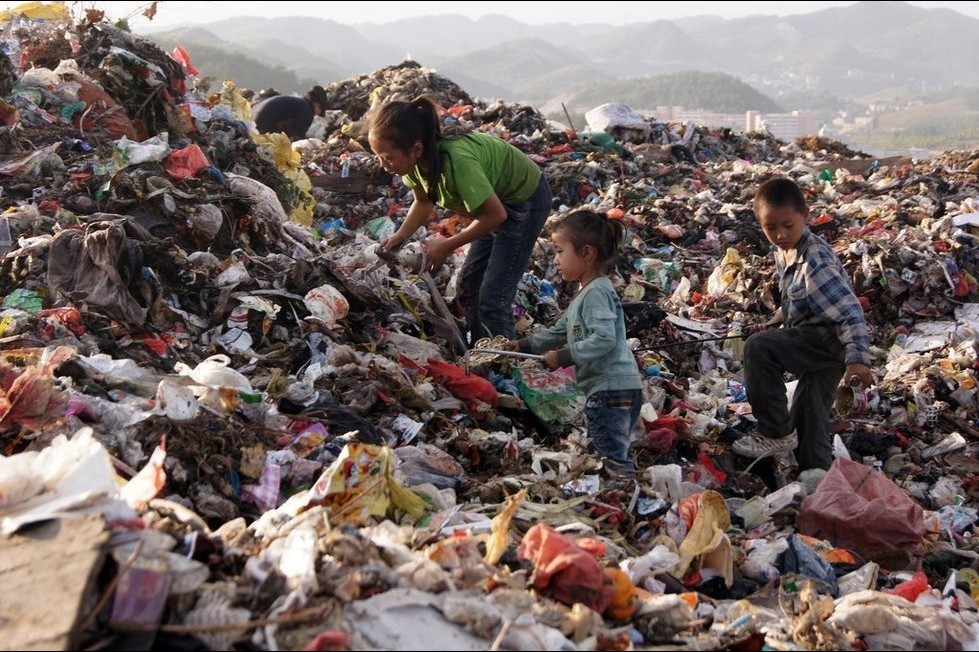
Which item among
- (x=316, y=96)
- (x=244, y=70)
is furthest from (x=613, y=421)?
(x=244, y=70)

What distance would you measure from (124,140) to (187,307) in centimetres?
165

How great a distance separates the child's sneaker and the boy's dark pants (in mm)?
48

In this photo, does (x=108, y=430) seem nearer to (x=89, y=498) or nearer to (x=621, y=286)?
(x=89, y=498)

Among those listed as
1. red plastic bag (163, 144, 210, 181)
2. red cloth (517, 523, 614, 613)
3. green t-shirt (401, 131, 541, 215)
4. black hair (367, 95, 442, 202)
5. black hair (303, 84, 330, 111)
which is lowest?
red cloth (517, 523, 614, 613)

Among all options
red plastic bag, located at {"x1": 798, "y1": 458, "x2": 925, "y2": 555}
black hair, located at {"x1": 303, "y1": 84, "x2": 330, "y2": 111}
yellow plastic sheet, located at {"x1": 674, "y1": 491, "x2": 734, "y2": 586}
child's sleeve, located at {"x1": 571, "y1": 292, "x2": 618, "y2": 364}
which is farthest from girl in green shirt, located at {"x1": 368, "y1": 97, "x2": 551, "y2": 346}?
black hair, located at {"x1": 303, "y1": 84, "x2": 330, "y2": 111}

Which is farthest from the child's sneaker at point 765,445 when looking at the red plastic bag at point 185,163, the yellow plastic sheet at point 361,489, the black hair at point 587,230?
the red plastic bag at point 185,163

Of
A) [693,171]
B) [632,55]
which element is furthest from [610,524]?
[632,55]

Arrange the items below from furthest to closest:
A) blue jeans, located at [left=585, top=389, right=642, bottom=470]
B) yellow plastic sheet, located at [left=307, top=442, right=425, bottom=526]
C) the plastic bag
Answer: the plastic bag, blue jeans, located at [left=585, top=389, right=642, bottom=470], yellow plastic sheet, located at [left=307, top=442, right=425, bottom=526]

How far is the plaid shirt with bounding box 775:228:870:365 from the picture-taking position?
3594mm

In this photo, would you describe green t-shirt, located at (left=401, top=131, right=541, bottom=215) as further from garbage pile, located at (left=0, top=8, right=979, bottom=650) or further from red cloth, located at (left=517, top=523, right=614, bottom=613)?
red cloth, located at (left=517, top=523, right=614, bottom=613)

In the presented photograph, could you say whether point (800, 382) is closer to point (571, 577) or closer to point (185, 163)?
point (571, 577)

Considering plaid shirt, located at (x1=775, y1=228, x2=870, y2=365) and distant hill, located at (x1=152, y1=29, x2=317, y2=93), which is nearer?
plaid shirt, located at (x1=775, y1=228, x2=870, y2=365)

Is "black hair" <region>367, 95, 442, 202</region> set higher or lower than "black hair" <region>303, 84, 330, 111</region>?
higher

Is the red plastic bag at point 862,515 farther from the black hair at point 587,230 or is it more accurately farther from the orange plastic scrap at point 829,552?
the black hair at point 587,230
